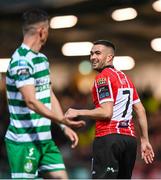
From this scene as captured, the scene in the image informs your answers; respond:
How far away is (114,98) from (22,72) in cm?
124

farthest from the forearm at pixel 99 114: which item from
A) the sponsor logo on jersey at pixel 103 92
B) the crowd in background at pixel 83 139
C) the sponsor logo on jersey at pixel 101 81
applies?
the crowd in background at pixel 83 139

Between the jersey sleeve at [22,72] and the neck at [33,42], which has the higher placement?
the neck at [33,42]

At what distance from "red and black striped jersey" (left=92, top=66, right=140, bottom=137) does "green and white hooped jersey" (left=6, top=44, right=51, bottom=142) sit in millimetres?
920

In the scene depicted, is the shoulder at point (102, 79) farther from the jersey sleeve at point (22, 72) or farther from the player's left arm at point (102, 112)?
the jersey sleeve at point (22, 72)

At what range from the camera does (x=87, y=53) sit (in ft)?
33.4

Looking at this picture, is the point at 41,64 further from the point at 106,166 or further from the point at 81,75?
the point at 81,75

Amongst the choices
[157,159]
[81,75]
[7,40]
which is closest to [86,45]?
[81,75]

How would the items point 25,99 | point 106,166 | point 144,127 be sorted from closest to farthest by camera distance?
point 25,99, point 106,166, point 144,127

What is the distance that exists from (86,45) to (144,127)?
3602mm

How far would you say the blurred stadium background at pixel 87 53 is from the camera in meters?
9.91

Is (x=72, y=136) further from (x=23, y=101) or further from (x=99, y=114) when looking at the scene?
(x=99, y=114)

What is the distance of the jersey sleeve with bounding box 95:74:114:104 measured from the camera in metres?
6.27

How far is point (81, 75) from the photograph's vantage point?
10078mm

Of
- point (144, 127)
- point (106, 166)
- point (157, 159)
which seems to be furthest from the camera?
point (157, 159)
